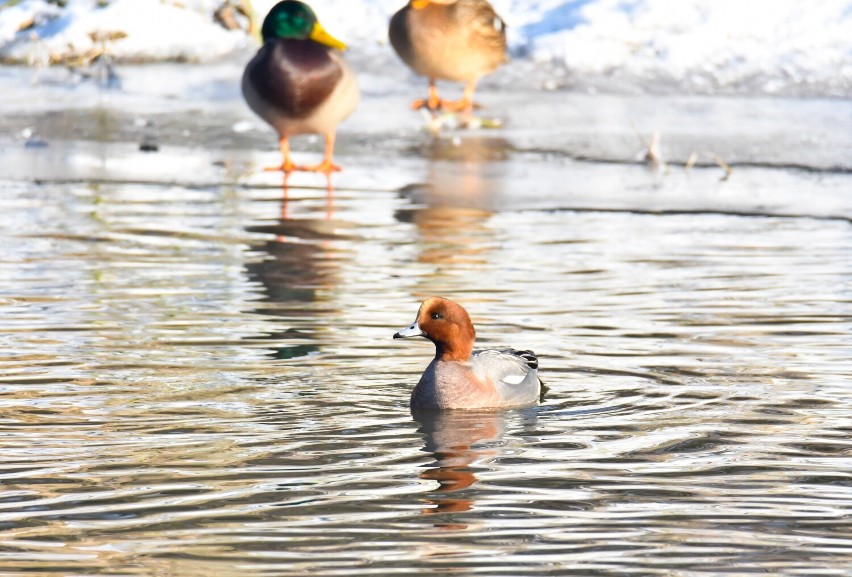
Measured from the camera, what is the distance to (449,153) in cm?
1368

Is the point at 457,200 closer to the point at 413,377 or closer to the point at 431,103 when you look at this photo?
the point at 431,103

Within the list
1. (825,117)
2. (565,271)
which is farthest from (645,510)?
(825,117)

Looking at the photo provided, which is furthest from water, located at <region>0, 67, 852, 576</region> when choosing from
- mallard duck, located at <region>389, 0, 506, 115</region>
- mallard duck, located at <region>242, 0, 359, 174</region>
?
mallard duck, located at <region>389, 0, 506, 115</region>

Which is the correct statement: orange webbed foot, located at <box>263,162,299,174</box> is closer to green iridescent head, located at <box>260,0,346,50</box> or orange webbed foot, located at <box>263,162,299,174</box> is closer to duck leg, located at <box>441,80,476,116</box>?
green iridescent head, located at <box>260,0,346,50</box>

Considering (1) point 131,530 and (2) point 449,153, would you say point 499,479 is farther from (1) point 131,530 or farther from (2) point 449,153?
(2) point 449,153

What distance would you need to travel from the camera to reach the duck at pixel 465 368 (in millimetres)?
6395

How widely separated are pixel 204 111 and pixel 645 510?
35.4ft

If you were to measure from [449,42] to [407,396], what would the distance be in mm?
9121

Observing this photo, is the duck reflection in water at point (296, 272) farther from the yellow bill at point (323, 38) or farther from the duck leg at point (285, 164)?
the yellow bill at point (323, 38)

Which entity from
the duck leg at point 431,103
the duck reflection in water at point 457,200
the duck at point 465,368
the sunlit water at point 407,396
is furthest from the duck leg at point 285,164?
the duck at point 465,368

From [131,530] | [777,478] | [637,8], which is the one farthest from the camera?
[637,8]

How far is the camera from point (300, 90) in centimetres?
1250

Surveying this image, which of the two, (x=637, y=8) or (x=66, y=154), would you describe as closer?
(x=66, y=154)

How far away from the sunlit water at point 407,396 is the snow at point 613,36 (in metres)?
5.78
